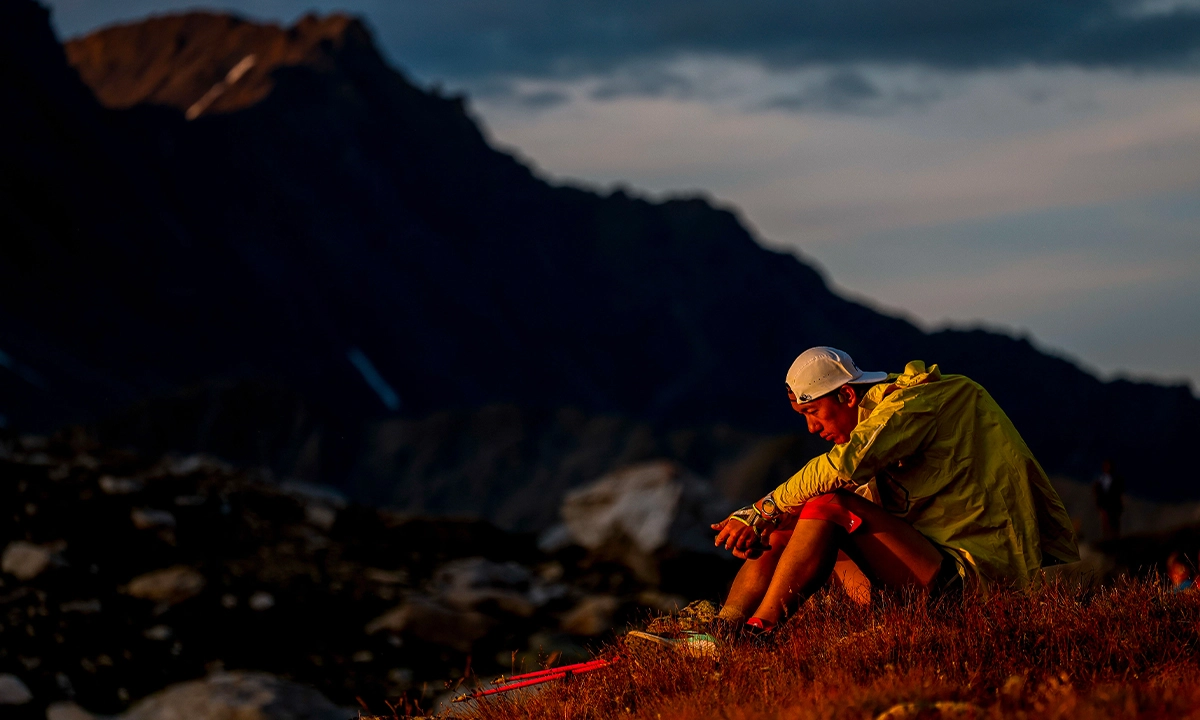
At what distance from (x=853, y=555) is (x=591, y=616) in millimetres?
11043

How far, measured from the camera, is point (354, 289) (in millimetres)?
73062

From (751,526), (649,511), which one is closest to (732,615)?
(751,526)

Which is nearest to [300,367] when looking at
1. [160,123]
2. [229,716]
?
[160,123]

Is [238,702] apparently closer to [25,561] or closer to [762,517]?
[25,561]

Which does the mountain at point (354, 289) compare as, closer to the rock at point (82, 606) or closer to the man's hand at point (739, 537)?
the rock at point (82, 606)

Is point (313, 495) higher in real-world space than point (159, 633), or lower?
higher

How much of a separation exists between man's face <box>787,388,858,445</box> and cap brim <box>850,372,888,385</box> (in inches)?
2.2

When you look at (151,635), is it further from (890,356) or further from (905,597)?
(890,356)

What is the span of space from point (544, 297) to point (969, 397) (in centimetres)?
8486

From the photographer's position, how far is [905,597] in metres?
5.05

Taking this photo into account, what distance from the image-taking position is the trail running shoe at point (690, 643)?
16.3 ft

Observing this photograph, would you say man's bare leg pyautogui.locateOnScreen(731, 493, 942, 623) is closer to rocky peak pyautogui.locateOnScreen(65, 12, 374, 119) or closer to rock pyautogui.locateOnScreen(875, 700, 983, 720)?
rock pyautogui.locateOnScreen(875, 700, 983, 720)

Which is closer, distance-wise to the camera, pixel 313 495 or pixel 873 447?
pixel 873 447

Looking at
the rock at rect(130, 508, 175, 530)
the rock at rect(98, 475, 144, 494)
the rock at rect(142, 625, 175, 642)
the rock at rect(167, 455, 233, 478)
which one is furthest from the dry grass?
the rock at rect(167, 455, 233, 478)
